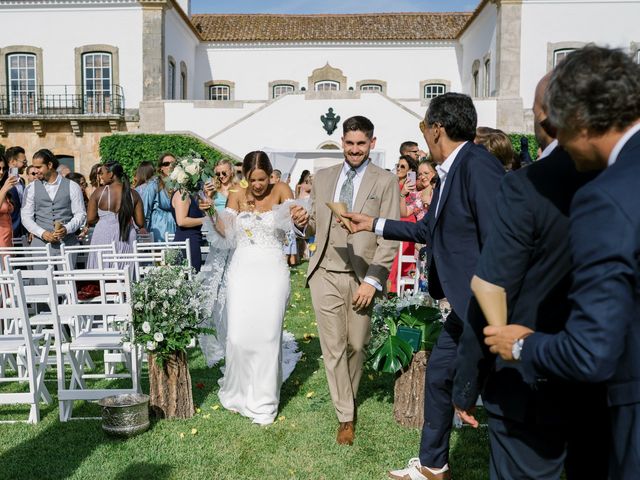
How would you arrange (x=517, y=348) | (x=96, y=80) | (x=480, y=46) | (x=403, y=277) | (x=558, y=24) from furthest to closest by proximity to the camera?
(x=480, y=46)
(x=96, y=80)
(x=558, y=24)
(x=403, y=277)
(x=517, y=348)

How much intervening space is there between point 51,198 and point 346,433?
5.24 m

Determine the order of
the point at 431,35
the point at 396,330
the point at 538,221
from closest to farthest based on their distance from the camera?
the point at 538,221 < the point at 396,330 < the point at 431,35

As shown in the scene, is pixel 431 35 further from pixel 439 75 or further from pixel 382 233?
pixel 382 233

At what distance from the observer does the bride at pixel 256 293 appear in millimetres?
4914

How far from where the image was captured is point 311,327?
8.13 m

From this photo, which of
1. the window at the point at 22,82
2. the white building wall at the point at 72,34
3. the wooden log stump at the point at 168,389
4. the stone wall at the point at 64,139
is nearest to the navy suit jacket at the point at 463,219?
the wooden log stump at the point at 168,389

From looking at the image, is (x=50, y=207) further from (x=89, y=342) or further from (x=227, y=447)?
(x=227, y=447)

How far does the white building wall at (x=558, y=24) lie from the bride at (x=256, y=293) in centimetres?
2228

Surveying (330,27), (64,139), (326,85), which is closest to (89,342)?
(64,139)

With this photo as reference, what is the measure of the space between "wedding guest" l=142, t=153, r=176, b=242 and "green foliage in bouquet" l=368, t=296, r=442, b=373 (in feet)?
13.6

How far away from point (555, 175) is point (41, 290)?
218 inches

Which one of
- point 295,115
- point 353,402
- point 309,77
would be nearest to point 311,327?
point 353,402

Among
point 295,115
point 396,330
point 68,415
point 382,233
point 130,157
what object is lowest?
point 68,415

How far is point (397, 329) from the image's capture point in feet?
15.8
